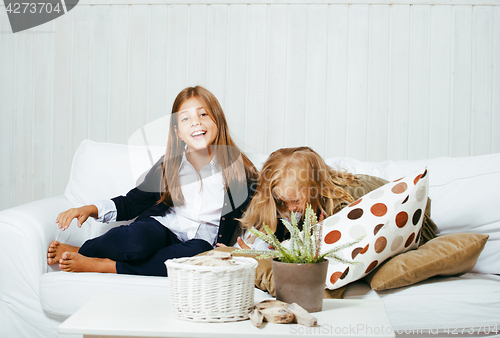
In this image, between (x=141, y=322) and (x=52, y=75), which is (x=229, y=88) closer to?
(x=52, y=75)

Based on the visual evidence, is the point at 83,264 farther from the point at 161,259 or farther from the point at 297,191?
the point at 297,191

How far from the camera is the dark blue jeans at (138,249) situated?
1.22 metres

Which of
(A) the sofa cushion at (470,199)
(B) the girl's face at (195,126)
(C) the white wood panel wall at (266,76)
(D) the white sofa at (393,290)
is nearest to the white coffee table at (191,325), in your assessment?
(D) the white sofa at (393,290)

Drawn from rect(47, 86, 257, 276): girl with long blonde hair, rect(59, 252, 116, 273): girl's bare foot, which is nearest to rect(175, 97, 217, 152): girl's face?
rect(47, 86, 257, 276): girl with long blonde hair

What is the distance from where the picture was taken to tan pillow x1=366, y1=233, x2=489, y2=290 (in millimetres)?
971

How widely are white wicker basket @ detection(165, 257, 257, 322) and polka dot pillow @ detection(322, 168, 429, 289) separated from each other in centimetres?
37

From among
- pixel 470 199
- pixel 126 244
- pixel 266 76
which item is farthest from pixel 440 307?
pixel 266 76

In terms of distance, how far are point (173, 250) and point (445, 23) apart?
1762 mm

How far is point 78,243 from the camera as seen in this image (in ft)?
4.58

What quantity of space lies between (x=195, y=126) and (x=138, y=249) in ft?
1.61

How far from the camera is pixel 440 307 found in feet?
3.22

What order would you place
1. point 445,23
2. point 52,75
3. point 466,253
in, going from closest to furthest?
1. point 466,253
2. point 445,23
3. point 52,75

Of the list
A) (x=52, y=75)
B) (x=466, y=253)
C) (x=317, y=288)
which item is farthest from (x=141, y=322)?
(x=52, y=75)

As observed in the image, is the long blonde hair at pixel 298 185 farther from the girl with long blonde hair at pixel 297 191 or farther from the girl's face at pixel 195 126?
the girl's face at pixel 195 126
